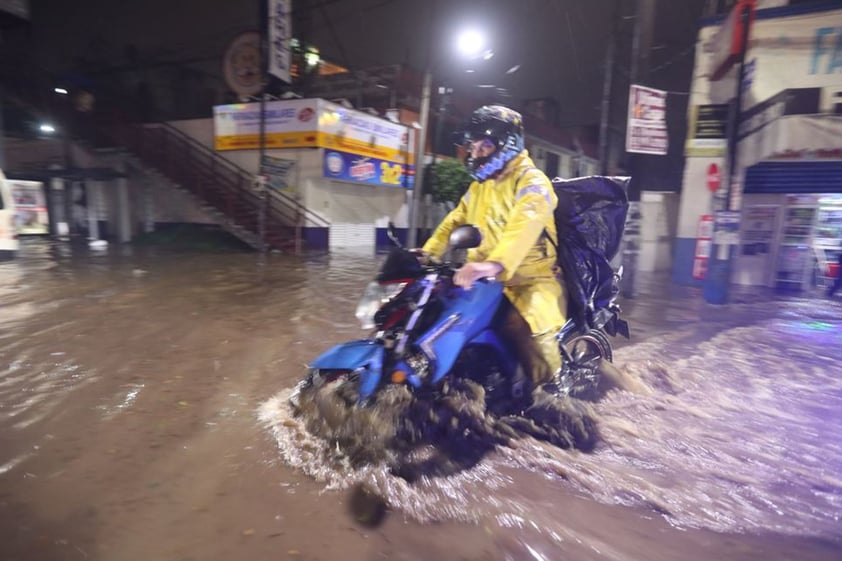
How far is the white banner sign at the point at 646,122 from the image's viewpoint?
875 centimetres

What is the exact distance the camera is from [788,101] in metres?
8.05

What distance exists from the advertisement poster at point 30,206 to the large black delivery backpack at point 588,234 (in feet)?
64.2

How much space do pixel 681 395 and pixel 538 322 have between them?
2072 millimetres

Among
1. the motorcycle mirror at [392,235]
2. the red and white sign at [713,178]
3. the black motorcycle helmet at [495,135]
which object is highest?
the red and white sign at [713,178]

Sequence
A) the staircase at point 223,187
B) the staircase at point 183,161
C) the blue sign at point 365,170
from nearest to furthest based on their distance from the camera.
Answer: the staircase at point 223,187 < the staircase at point 183,161 < the blue sign at point 365,170

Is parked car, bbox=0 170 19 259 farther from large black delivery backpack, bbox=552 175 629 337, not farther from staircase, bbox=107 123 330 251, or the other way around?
large black delivery backpack, bbox=552 175 629 337

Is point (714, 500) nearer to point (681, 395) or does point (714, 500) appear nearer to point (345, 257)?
point (681, 395)

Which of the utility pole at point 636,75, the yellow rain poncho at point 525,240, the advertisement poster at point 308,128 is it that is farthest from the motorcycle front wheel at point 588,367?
the advertisement poster at point 308,128

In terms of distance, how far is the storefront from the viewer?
9297 millimetres

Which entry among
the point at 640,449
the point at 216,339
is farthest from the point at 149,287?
the point at 640,449

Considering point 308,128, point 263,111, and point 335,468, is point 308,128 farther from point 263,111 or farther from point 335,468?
point 335,468

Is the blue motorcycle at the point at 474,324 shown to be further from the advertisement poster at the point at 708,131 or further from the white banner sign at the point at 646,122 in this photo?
the advertisement poster at the point at 708,131

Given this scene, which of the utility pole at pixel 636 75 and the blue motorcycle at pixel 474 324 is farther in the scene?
the utility pole at pixel 636 75

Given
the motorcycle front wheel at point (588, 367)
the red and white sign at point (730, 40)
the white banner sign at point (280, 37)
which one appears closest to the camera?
the motorcycle front wheel at point (588, 367)
